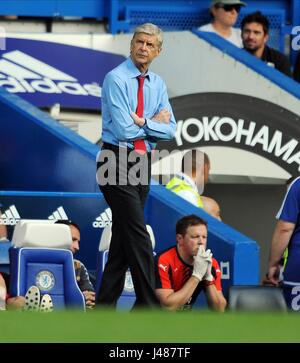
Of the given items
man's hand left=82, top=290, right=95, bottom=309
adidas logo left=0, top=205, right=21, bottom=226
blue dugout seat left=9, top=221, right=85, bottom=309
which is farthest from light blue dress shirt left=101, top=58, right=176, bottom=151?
adidas logo left=0, top=205, right=21, bottom=226

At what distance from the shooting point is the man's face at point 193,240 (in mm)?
10180

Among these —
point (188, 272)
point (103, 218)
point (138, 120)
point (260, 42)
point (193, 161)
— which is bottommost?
point (188, 272)

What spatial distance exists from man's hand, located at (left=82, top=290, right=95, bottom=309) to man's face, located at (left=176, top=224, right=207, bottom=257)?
0.76 metres

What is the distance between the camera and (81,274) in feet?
34.8

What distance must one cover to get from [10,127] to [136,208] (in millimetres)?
4782

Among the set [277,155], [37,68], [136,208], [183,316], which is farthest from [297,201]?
[37,68]

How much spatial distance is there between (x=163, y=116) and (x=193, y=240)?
1.19m

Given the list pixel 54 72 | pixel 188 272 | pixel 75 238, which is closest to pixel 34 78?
pixel 54 72

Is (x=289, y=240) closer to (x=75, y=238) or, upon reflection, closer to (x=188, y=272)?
(x=188, y=272)

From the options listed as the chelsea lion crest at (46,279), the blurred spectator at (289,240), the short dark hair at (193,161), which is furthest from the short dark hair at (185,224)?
the short dark hair at (193,161)

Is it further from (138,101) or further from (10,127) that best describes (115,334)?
(10,127)

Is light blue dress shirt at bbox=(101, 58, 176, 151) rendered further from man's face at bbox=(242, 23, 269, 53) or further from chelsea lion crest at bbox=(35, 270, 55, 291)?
man's face at bbox=(242, 23, 269, 53)

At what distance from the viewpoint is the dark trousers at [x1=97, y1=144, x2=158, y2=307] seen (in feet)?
29.6

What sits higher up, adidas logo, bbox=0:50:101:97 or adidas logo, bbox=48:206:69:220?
adidas logo, bbox=0:50:101:97
